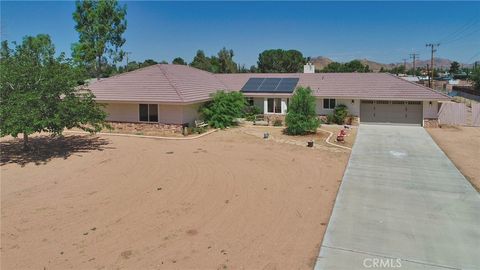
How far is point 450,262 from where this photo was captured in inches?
301

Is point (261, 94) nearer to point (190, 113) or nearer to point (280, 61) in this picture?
point (190, 113)

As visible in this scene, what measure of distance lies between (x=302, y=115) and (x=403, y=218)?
1406cm

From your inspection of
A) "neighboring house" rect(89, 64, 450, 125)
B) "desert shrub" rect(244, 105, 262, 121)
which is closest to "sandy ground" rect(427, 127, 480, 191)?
"neighboring house" rect(89, 64, 450, 125)

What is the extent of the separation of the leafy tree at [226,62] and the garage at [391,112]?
3542 centimetres

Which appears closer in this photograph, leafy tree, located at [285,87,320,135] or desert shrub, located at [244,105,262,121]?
leafy tree, located at [285,87,320,135]

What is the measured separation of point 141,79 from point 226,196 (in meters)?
17.5

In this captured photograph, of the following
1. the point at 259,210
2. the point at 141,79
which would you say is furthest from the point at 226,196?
the point at 141,79

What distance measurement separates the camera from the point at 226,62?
6241 cm

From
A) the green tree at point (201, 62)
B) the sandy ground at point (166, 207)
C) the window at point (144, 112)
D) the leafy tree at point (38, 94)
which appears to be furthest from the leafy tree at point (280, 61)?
the leafy tree at point (38, 94)

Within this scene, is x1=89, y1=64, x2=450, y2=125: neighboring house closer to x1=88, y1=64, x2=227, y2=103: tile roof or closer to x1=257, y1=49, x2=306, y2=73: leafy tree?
x1=88, y1=64, x2=227, y2=103: tile roof

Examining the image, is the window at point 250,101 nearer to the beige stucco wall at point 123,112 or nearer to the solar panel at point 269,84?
the solar panel at point 269,84

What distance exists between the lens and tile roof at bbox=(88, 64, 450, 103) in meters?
24.7

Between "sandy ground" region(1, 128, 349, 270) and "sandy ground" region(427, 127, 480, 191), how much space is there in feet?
15.7

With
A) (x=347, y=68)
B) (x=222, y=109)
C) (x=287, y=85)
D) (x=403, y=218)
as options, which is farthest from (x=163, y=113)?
(x=347, y=68)
